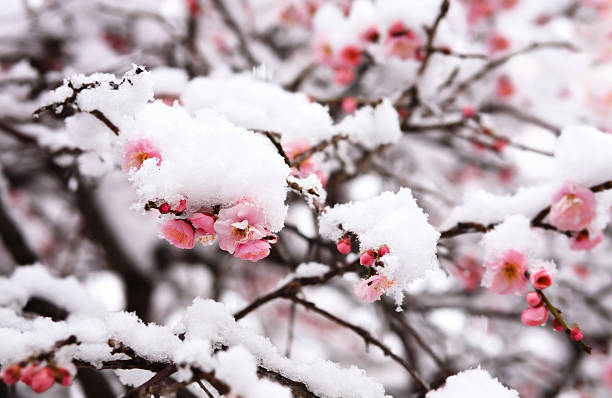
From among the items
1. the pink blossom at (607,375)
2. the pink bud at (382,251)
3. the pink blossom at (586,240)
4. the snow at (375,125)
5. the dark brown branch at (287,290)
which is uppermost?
the snow at (375,125)

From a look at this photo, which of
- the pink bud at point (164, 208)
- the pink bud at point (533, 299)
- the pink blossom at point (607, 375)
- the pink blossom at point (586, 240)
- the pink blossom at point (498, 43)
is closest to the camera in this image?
the pink bud at point (164, 208)

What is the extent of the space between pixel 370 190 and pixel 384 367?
1.71 meters

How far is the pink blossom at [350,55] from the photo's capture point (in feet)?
5.85

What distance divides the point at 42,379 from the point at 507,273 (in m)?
0.92

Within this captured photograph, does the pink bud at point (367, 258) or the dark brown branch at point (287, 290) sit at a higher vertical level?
the pink bud at point (367, 258)

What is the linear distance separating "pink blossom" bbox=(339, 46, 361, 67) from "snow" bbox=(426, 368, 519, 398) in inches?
50.8

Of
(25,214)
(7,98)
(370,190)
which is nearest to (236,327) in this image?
(7,98)

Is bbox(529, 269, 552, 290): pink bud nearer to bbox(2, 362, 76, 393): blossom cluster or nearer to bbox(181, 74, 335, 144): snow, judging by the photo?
bbox(181, 74, 335, 144): snow

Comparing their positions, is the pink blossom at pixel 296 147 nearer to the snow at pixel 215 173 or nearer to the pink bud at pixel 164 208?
the snow at pixel 215 173

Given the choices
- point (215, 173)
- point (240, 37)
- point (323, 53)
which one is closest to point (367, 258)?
point (215, 173)

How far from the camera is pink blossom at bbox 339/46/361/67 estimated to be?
1.78 meters

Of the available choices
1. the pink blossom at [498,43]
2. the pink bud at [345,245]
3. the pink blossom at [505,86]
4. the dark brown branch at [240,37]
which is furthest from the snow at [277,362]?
the pink blossom at [498,43]

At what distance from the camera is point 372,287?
0.79 metres

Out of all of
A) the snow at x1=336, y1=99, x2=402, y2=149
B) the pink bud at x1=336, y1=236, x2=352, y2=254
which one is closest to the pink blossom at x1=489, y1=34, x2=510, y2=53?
the snow at x1=336, y1=99, x2=402, y2=149
